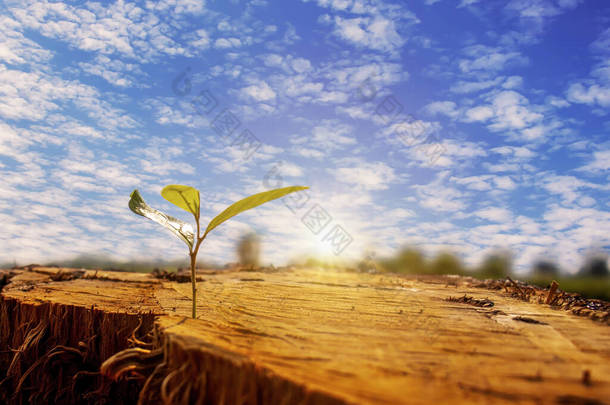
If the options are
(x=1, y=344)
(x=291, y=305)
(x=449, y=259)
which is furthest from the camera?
(x=449, y=259)

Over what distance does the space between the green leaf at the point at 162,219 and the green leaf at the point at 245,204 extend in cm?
16

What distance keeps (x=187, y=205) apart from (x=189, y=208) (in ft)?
0.08

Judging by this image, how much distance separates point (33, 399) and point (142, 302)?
64 cm

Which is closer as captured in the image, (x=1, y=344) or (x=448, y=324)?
(x=448, y=324)

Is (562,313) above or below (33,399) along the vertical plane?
above

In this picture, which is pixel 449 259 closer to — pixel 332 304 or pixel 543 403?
pixel 332 304

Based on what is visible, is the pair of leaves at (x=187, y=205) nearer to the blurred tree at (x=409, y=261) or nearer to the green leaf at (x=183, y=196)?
the green leaf at (x=183, y=196)

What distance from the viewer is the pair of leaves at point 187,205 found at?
4.91 ft

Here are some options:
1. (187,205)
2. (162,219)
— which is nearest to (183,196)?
(187,205)

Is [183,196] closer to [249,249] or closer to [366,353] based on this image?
[366,353]

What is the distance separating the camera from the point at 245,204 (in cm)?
154

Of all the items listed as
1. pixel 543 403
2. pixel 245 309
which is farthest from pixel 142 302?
pixel 543 403

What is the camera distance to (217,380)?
3.51ft

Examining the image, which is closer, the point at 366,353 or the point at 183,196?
the point at 366,353
